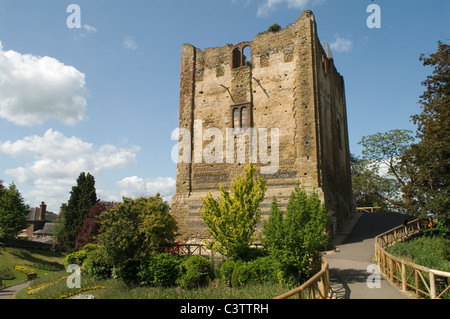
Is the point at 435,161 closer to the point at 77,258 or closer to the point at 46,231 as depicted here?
the point at 77,258

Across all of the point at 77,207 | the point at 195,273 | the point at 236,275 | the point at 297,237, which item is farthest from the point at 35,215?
the point at 297,237

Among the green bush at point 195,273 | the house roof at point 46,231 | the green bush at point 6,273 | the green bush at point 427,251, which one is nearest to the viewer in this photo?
the green bush at point 427,251

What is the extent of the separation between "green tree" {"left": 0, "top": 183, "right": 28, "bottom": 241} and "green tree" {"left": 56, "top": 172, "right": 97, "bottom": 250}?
420 cm

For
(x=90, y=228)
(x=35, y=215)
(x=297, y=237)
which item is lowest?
(x=35, y=215)

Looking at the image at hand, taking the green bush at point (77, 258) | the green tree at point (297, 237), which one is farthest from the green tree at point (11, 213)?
the green tree at point (297, 237)

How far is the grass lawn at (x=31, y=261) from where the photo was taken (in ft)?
82.3

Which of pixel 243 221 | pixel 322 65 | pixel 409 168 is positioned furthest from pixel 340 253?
pixel 322 65

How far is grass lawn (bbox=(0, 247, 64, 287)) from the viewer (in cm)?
2508

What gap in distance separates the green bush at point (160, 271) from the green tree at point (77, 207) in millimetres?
20369

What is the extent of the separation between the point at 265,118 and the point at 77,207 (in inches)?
923

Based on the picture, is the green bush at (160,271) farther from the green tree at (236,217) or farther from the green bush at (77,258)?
the green bush at (77,258)

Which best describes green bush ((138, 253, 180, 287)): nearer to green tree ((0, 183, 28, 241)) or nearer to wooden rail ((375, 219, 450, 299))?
wooden rail ((375, 219, 450, 299))

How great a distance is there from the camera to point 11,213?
108 ft
